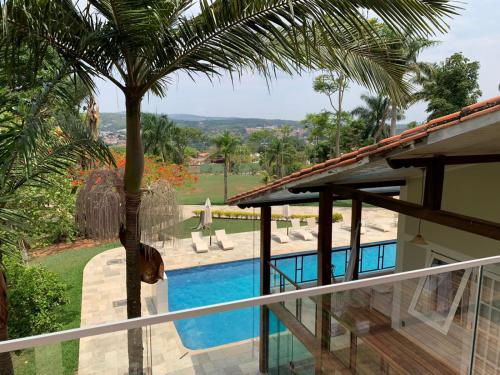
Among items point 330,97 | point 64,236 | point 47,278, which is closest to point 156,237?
point 47,278

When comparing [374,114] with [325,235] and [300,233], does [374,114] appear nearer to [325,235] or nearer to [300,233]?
[300,233]

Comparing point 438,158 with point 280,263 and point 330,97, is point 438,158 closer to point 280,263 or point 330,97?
point 280,263

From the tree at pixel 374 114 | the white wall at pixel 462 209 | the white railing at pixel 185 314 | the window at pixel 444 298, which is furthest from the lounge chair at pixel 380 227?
the white railing at pixel 185 314

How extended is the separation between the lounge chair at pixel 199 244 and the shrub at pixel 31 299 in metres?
8.41

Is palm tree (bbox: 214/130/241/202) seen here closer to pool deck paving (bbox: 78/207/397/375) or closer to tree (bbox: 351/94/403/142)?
tree (bbox: 351/94/403/142)

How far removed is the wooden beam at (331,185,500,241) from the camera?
4113 millimetres

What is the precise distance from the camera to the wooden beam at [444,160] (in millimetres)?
4410

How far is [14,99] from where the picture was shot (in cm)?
527

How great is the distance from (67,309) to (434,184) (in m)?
12.1

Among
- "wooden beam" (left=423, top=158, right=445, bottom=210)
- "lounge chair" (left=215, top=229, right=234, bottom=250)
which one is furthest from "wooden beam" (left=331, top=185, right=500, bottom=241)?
"lounge chair" (left=215, top=229, right=234, bottom=250)

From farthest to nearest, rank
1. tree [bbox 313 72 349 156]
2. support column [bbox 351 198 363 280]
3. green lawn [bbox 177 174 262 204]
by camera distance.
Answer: green lawn [bbox 177 174 262 204], tree [bbox 313 72 349 156], support column [bbox 351 198 363 280]

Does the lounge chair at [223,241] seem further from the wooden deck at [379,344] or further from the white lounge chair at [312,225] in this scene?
the wooden deck at [379,344]

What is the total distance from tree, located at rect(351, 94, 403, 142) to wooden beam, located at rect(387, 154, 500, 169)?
36179mm

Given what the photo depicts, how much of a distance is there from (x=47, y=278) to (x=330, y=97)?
3277 centimetres
